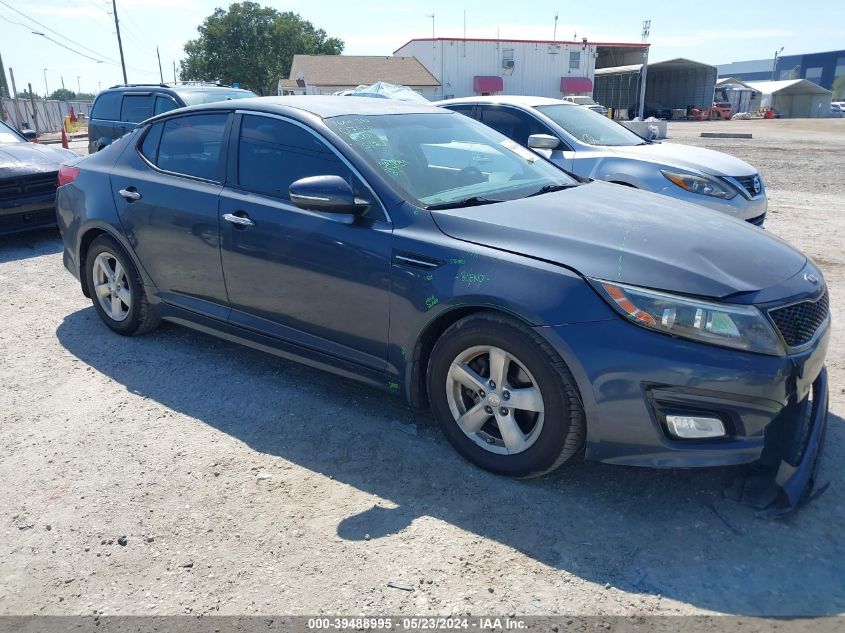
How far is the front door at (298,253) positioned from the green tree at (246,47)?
6775 centimetres

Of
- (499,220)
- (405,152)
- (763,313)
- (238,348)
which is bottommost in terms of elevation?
(238,348)

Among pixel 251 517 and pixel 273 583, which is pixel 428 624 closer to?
pixel 273 583

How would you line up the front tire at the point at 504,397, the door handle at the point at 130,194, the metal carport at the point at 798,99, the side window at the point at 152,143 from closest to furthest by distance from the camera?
the front tire at the point at 504,397, the door handle at the point at 130,194, the side window at the point at 152,143, the metal carport at the point at 798,99

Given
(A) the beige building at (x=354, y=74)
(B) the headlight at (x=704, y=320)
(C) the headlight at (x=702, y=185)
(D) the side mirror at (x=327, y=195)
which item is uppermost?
(A) the beige building at (x=354, y=74)

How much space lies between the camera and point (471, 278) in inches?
120

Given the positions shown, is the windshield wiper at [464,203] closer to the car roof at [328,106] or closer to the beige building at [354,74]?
the car roof at [328,106]

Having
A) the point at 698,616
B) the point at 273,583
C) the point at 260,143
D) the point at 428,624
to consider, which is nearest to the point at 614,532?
the point at 698,616

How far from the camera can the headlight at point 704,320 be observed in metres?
2.67

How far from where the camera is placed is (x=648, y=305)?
272 centimetres

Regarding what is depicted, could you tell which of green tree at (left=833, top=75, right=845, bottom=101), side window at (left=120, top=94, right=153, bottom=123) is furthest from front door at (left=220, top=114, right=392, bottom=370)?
green tree at (left=833, top=75, right=845, bottom=101)

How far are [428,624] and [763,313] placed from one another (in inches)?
70.1

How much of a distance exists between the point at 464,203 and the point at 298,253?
0.94 meters

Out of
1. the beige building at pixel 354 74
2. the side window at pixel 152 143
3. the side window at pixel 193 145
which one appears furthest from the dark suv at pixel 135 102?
the beige building at pixel 354 74

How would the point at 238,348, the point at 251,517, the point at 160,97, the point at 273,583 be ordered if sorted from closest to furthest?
the point at 273,583, the point at 251,517, the point at 238,348, the point at 160,97
